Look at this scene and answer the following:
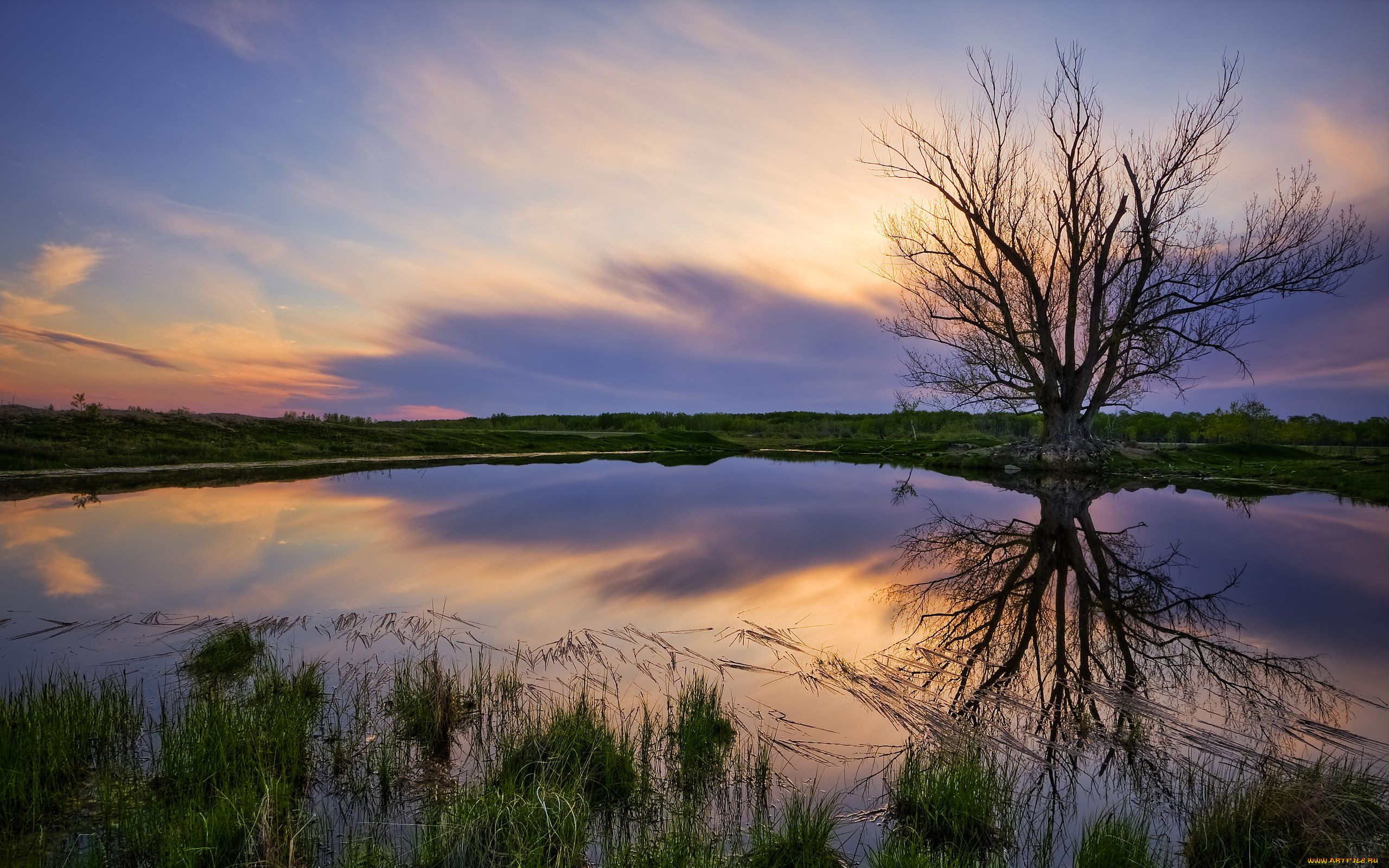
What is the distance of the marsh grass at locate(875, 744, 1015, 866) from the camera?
10.4 feet

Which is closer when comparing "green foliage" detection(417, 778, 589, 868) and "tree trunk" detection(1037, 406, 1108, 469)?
"green foliage" detection(417, 778, 589, 868)

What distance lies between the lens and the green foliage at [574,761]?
3607mm

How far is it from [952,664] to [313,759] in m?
5.15

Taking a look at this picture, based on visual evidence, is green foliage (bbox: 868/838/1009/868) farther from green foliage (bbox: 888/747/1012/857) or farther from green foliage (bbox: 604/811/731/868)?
green foliage (bbox: 604/811/731/868)

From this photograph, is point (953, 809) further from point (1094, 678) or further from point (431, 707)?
point (431, 707)

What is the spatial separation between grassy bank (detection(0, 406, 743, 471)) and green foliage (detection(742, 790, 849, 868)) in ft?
85.2

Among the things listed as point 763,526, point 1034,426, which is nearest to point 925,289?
point 763,526

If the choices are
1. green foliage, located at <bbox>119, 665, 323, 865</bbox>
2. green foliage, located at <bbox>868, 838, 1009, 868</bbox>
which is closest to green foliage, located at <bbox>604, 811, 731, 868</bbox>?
green foliage, located at <bbox>868, 838, 1009, 868</bbox>

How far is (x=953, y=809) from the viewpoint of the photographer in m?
3.32

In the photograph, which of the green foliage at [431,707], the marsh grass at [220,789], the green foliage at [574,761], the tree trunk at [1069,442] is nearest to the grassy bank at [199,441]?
the marsh grass at [220,789]

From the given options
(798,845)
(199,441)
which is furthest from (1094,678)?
(199,441)

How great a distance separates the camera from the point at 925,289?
83.1 ft

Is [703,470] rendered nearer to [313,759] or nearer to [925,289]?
[925,289]

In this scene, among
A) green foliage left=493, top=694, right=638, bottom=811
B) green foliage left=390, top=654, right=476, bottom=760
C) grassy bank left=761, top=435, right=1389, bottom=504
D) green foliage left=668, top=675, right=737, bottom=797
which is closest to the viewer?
green foliage left=493, top=694, right=638, bottom=811
